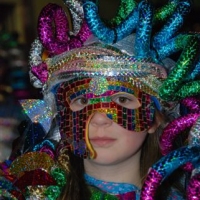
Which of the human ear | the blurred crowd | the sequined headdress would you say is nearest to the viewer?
the sequined headdress

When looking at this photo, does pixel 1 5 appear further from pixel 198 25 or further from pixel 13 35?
pixel 198 25

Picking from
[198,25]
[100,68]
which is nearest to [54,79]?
[100,68]

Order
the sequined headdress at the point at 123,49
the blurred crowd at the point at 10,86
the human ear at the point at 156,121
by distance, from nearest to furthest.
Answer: the sequined headdress at the point at 123,49 → the human ear at the point at 156,121 → the blurred crowd at the point at 10,86

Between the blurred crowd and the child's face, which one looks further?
the blurred crowd

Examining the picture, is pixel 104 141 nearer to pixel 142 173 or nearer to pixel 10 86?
pixel 142 173

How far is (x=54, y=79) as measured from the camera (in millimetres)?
1718

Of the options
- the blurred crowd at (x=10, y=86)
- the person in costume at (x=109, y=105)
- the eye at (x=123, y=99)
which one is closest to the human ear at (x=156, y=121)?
the person in costume at (x=109, y=105)

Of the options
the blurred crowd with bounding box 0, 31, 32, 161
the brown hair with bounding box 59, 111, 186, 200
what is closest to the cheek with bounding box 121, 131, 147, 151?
the brown hair with bounding box 59, 111, 186, 200

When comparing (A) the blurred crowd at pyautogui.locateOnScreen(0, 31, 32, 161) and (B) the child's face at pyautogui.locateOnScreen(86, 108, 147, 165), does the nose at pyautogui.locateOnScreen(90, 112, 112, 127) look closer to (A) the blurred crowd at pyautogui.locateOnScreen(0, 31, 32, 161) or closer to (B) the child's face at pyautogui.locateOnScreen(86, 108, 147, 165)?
(B) the child's face at pyautogui.locateOnScreen(86, 108, 147, 165)

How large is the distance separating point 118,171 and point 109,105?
8.4 inches

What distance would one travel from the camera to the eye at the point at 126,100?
165 cm

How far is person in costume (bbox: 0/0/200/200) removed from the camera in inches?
64.3

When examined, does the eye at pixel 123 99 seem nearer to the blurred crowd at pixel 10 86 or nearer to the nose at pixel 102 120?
the nose at pixel 102 120

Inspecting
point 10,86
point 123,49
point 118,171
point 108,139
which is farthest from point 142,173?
point 10,86
